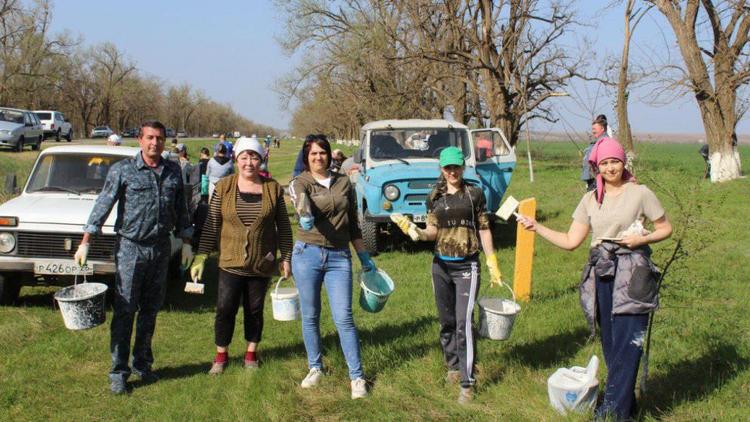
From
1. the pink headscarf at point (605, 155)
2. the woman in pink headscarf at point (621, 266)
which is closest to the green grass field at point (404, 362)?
the woman in pink headscarf at point (621, 266)

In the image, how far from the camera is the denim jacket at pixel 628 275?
342 centimetres

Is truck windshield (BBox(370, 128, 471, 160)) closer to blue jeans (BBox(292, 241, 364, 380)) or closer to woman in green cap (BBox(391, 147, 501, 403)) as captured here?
woman in green cap (BBox(391, 147, 501, 403))

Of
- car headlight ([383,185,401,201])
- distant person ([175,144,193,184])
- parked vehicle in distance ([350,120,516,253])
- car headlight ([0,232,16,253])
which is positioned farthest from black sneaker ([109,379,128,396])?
car headlight ([383,185,401,201])

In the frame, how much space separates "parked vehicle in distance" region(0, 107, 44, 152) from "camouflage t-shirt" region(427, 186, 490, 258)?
24.5 m

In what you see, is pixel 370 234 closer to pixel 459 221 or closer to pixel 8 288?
pixel 8 288

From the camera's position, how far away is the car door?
1006cm

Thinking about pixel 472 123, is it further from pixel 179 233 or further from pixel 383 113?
pixel 179 233

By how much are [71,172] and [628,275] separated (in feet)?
21.7

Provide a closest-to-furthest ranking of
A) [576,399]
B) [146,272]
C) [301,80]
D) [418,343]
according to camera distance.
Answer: [576,399], [146,272], [418,343], [301,80]

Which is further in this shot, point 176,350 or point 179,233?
point 176,350

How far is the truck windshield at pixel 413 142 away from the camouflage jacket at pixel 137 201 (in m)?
6.01

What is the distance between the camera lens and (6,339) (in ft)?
18.8

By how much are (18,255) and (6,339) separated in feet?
3.52

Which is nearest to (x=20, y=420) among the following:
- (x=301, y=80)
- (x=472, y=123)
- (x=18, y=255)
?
(x=18, y=255)
